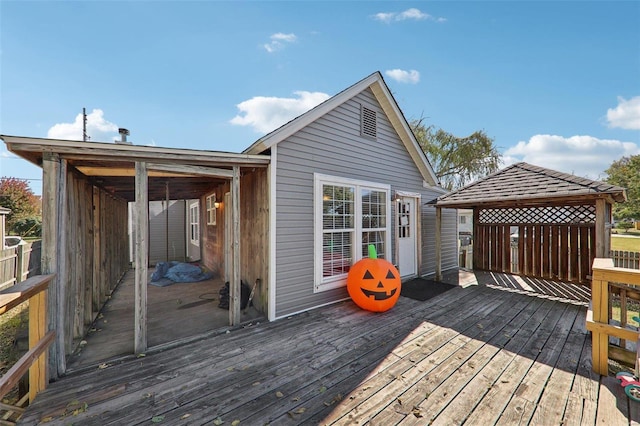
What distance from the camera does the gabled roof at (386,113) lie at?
402 cm

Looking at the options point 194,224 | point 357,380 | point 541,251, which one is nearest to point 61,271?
point 357,380

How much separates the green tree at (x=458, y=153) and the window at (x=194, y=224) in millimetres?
14016

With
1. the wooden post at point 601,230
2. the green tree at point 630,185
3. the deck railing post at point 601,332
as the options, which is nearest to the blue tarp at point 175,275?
the deck railing post at point 601,332

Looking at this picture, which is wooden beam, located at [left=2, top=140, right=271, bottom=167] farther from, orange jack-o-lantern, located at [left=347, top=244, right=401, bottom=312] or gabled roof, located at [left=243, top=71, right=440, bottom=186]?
orange jack-o-lantern, located at [left=347, top=244, right=401, bottom=312]

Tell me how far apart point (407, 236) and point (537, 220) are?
3.44m

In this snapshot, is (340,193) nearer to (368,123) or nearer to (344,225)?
(344,225)

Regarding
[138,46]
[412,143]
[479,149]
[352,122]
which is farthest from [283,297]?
[479,149]

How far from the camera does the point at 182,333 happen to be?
3.65 meters

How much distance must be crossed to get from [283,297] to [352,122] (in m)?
3.85

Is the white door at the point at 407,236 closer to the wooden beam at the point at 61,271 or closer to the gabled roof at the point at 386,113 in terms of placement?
the gabled roof at the point at 386,113

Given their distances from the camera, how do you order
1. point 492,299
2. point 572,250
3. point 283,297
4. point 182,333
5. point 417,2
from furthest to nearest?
point 417,2 < point 572,250 < point 492,299 < point 283,297 < point 182,333

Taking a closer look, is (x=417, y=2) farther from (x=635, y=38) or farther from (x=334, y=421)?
(x=334, y=421)

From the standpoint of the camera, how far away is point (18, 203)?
55.8ft

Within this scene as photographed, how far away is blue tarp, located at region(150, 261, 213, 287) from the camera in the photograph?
6.83 meters
